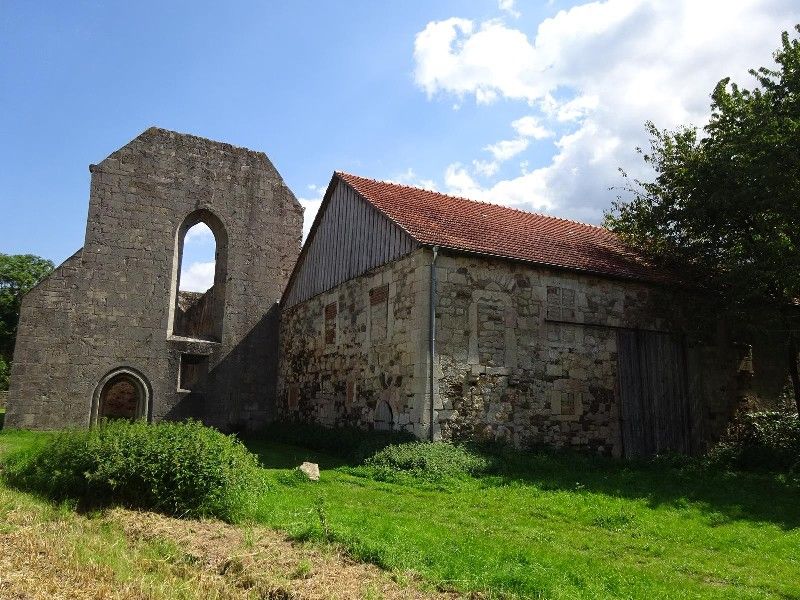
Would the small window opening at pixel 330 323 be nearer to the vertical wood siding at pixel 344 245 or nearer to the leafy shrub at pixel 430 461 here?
the vertical wood siding at pixel 344 245

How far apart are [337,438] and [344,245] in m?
5.21

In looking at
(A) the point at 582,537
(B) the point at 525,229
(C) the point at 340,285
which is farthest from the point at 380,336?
(A) the point at 582,537

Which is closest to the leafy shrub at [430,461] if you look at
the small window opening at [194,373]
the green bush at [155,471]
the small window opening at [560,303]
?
the green bush at [155,471]

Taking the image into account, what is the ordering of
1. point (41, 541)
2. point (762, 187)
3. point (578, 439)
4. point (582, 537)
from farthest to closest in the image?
point (578, 439), point (762, 187), point (582, 537), point (41, 541)

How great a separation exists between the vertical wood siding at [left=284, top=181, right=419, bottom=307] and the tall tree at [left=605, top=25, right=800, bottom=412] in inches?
276

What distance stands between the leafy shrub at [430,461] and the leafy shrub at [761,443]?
5460mm

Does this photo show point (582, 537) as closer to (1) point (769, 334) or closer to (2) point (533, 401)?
(2) point (533, 401)

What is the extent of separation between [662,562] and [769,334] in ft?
31.8

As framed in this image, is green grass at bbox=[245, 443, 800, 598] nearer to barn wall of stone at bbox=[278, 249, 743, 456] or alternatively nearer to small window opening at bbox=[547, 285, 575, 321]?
barn wall of stone at bbox=[278, 249, 743, 456]

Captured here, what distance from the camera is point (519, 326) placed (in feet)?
44.1

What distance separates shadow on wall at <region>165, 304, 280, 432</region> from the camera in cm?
1962

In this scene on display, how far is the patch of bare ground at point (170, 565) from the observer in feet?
17.0

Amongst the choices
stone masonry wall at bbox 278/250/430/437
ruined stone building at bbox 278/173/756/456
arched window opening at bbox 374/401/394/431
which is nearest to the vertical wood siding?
ruined stone building at bbox 278/173/756/456

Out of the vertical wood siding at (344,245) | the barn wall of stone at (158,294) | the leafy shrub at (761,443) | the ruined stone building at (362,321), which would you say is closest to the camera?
the leafy shrub at (761,443)
